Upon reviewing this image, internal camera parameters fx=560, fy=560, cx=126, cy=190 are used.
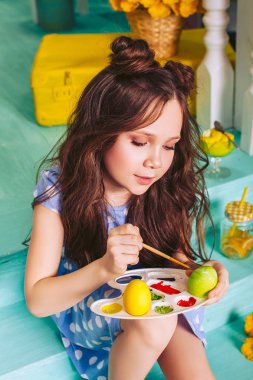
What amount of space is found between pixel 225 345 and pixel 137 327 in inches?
20.2

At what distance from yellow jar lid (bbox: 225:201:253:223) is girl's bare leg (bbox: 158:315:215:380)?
1.55ft

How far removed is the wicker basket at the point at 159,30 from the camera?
2.09 meters

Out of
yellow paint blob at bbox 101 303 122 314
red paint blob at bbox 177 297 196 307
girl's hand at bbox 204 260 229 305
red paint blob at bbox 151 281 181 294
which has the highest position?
girl's hand at bbox 204 260 229 305

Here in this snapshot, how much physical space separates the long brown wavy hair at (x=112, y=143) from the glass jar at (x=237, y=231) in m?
0.29

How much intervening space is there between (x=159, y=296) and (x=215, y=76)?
1.10 meters

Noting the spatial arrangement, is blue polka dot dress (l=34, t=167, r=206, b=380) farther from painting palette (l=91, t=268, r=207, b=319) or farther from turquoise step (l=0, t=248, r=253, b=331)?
turquoise step (l=0, t=248, r=253, b=331)

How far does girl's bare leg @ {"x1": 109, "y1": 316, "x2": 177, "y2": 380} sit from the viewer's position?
3.79 feet

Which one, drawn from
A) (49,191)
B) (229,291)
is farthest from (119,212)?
(229,291)

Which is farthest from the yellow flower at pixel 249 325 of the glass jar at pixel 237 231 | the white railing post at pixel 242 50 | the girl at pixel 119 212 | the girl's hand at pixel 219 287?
the white railing post at pixel 242 50

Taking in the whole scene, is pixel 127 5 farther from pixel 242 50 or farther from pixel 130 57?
pixel 130 57

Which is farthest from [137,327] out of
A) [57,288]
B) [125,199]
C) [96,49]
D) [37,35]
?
[37,35]

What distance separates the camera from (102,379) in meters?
1.34

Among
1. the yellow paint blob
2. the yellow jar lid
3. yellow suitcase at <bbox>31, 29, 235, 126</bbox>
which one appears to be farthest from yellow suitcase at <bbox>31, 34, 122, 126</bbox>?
the yellow paint blob

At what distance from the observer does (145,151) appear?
1.11 m
